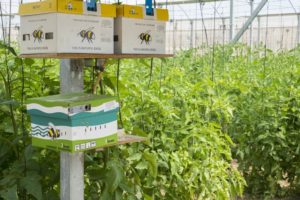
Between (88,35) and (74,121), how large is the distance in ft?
1.12

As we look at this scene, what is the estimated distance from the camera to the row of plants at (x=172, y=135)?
239 cm

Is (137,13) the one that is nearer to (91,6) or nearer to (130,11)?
(130,11)

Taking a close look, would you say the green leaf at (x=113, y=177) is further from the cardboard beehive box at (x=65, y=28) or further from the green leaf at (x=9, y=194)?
the cardboard beehive box at (x=65, y=28)

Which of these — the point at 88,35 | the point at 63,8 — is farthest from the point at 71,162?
the point at 63,8

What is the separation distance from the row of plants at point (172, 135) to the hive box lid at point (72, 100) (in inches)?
12.7

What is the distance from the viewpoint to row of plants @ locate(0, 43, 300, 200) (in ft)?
7.85

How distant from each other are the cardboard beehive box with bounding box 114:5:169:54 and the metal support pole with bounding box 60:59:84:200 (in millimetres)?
201

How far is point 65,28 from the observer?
5.94 ft

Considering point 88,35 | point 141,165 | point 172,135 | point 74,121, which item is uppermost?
point 88,35

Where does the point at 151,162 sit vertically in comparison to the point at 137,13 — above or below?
below

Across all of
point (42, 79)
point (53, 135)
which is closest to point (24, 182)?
point (53, 135)

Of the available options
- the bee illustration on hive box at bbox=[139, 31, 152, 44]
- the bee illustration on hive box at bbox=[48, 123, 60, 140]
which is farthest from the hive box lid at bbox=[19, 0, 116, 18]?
the bee illustration on hive box at bbox=[48, 123, 60, 140]

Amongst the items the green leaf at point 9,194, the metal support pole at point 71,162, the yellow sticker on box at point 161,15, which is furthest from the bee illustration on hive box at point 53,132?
the yellow sticker on box at point 161,15

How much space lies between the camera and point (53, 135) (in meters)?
1.94
